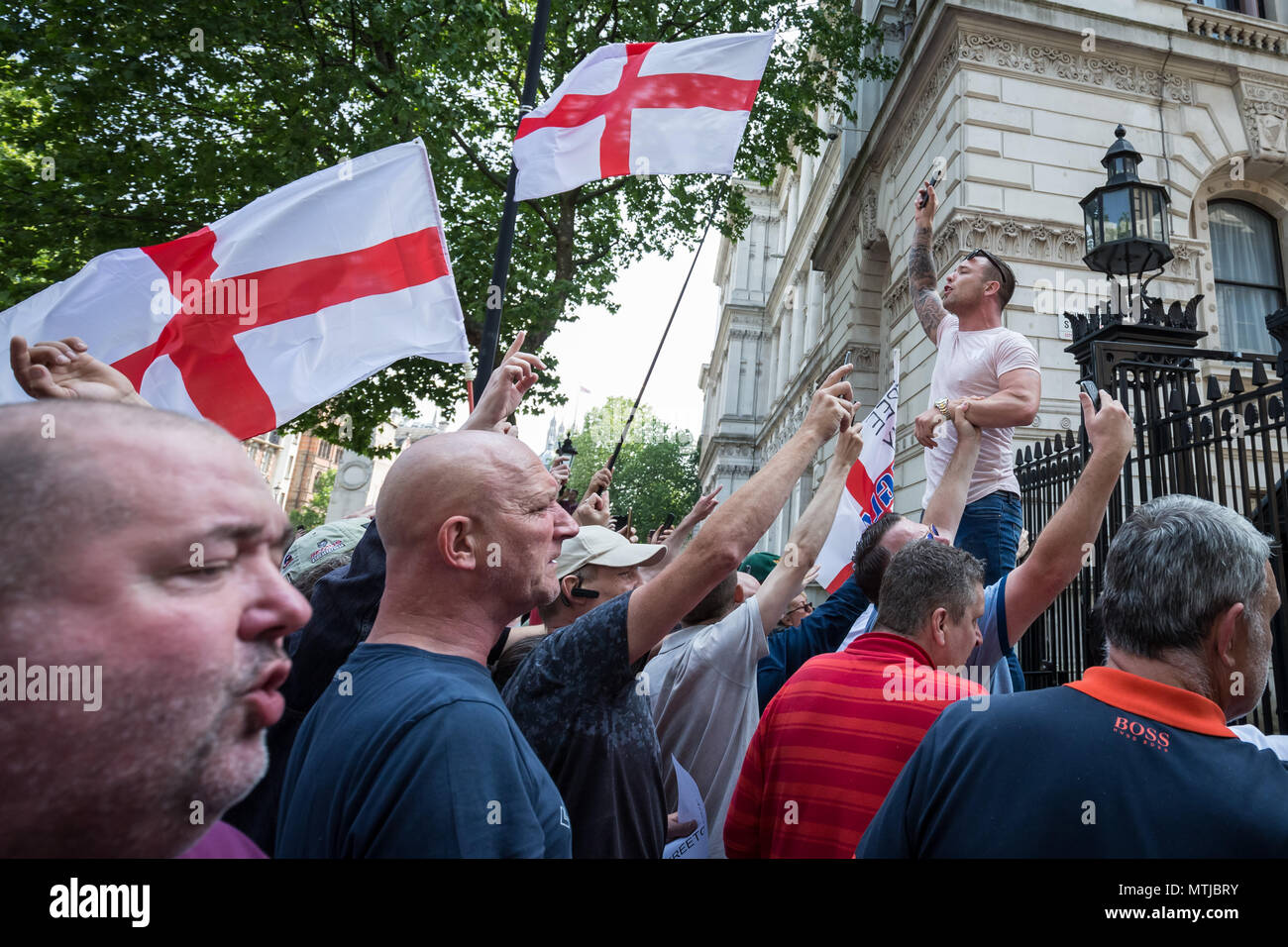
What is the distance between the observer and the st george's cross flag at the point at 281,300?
3.74 m

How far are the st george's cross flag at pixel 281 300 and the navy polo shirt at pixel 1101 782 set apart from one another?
9.45 feet

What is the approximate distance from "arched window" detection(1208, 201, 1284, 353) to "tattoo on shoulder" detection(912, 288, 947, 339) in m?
9.94

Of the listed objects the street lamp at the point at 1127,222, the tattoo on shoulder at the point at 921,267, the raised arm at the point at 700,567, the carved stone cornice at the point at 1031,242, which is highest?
the carved stone cornice at the point at 1031,242

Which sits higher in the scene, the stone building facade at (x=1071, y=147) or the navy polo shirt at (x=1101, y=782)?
the stone building facade at (x=1071, y=147)

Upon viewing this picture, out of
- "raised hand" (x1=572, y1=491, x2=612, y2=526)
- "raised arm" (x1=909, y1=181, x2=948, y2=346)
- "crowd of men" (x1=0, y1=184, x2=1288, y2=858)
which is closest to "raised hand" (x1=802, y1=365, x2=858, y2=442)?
"crowd of men" (x1=0, y1=184, x2=1288, y2=858)

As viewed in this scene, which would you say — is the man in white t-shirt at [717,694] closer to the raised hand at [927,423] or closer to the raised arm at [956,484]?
the raised arm at [956,484]

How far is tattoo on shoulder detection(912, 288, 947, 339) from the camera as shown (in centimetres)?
486

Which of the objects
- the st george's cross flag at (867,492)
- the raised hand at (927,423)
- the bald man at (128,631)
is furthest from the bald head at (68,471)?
the st george's cross flag at (867,492)

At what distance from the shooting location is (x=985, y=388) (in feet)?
12.9

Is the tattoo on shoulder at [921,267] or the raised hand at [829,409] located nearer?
the raised hand at [829,409]

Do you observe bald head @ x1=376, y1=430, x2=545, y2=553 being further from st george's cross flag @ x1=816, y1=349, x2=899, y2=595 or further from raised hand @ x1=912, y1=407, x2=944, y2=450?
st george's cross flag @ x1=816, y1=349, x2=899, y2=595
